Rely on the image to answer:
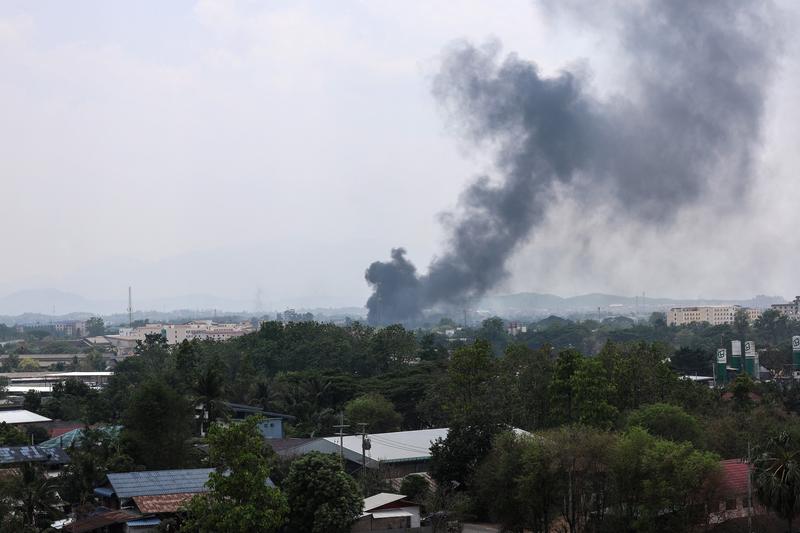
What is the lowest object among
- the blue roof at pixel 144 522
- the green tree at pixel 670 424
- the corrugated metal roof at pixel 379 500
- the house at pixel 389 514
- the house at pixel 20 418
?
the house at pixel 389 514

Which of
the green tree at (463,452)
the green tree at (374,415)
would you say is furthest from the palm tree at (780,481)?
the green tree at (374,415)

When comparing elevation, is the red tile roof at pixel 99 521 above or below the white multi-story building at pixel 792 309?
below

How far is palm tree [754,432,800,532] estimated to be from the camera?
2611 cm

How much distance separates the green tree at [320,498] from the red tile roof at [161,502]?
10.1ft

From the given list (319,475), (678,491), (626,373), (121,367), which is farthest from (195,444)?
(121,367)

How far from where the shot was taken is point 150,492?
1198 inches

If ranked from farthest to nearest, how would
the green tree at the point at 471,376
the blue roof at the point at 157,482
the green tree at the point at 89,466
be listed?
the green tree at the point at 471,376
the green tree at the point at 89,466
the blue roof at the point at 157,482

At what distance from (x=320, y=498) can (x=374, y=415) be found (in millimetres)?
23070

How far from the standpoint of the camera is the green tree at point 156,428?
3712cm

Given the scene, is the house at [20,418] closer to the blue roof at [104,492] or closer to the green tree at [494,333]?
the blue roof at [104,492]

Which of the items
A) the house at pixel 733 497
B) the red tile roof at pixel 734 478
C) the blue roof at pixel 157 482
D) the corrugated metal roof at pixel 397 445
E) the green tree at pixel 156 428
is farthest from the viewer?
the corrugated metal roof at pixel 397 445

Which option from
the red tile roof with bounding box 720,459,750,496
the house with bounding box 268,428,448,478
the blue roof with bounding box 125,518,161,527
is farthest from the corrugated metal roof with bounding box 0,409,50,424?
the red tile roof with bounding box 720,459,750,496

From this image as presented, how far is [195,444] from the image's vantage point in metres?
42.6

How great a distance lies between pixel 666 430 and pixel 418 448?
10334 mm
